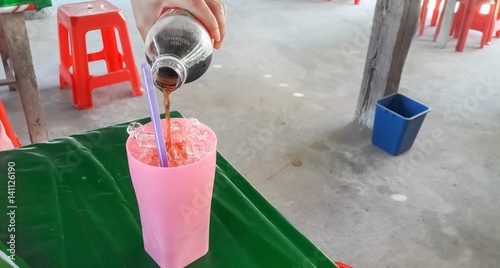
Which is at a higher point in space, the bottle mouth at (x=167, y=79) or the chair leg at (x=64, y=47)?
the bottle mouth at (x=167, y=79)

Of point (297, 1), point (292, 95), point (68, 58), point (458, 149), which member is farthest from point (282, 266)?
point (297, 1)

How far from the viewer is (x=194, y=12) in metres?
0.66

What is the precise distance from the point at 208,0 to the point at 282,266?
0.42 m

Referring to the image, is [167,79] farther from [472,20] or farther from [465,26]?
[472,20]

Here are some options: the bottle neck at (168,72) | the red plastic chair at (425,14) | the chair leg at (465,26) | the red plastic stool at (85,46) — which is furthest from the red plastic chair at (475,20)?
the bottle neck at (168,72)

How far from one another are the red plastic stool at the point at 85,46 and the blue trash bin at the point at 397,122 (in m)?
1.33

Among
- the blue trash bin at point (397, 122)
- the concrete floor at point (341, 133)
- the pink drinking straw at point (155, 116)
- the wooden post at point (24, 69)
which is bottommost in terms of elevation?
the concrete floor at point (341, 133)

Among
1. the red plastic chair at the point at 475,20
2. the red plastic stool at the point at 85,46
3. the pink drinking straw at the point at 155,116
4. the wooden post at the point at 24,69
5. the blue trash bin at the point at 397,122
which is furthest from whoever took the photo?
the red plastic chair at the point at 475,20

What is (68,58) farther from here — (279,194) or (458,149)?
(458,149)

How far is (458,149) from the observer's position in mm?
2178

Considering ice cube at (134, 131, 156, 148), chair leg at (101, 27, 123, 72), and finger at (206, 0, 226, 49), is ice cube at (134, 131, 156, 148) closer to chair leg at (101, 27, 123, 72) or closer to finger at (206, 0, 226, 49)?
finger at (206, 0, 226, 49)

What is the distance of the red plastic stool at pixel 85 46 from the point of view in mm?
2230

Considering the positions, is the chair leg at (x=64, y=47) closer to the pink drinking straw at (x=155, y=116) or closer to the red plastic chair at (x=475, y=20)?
the pink drinking straw at (x=155, y=116)

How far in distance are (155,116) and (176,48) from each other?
12 cm
